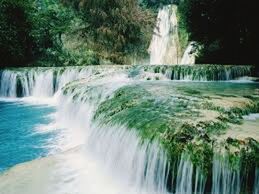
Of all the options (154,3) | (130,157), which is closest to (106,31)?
(154,3)

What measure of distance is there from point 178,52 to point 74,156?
887 inches

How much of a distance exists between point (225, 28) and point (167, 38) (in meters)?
14.4

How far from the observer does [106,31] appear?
27203 millimetres

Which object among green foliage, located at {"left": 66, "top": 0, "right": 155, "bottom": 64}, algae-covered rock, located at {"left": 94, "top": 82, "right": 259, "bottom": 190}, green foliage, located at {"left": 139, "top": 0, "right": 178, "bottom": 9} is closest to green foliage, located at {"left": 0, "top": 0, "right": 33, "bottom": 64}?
green foliage, located at {"left": 66, "top": 0, "right": 155, "bottom": 64}

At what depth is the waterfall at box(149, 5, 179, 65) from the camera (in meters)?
30.0

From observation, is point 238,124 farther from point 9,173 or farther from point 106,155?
point 9,173

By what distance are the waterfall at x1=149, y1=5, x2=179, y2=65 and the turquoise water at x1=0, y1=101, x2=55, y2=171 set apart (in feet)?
51.7

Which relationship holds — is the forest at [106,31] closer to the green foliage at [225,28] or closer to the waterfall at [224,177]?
the green foliage at [225,28]

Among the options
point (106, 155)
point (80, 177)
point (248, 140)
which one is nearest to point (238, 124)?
point (248, 140)

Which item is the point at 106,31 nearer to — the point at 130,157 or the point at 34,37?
the point at 34,37

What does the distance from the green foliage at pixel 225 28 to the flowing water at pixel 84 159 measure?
6.16m

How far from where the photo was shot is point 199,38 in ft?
57.8

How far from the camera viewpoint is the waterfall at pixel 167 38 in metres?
30.0

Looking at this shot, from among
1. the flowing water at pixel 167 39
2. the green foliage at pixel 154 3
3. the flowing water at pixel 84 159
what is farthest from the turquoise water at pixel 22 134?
the green foliage at pixel 154 3
